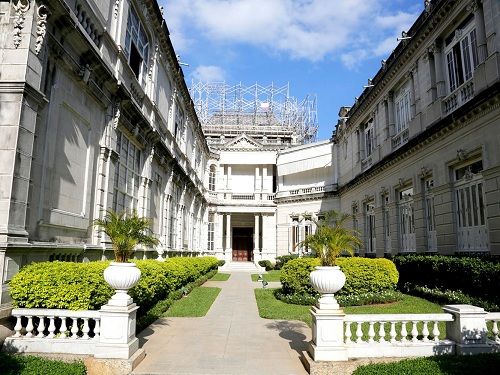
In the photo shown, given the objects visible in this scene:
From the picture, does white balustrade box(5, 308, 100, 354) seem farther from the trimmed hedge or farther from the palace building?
the trimmed hedge

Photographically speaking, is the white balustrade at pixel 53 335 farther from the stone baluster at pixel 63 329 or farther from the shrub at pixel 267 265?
the shrub at pixel 267 265

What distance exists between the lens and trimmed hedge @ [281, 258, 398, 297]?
12.2m

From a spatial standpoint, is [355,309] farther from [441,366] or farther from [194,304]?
[441,366]

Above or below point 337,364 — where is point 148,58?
above

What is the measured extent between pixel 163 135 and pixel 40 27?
35.2ft

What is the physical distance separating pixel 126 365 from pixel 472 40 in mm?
13633

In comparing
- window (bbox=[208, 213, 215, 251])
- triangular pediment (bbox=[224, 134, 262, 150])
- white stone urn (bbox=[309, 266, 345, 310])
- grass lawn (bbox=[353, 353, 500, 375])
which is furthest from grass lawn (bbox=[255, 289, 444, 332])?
triangular pediment (bbox=[224, 134, 262, 150])

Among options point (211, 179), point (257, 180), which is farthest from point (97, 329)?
point (257, 180)

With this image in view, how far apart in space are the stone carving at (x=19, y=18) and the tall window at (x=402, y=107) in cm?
1519

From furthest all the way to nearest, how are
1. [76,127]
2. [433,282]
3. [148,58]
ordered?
[148,58] → [433,282] → [76,127]

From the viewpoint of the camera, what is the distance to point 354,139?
83.6ft

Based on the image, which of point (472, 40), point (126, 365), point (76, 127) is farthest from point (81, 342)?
point (472, 40)

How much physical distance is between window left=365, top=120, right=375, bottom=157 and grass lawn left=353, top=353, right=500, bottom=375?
17.4m

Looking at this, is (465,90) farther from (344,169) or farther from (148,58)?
(344,169)
